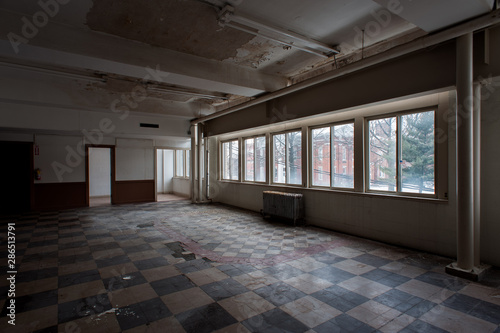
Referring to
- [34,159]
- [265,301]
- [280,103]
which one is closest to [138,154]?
[34,159]

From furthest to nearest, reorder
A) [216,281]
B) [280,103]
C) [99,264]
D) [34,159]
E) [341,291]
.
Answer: [34,159]
[280,103]
[99,264]
[216,281]
[341,291]

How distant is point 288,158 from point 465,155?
441 centimetres

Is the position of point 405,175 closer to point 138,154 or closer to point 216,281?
point 216,281

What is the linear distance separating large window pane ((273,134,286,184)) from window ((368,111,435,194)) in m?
2.70

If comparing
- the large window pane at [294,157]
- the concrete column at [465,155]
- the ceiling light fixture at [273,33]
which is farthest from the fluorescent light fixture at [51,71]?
the concrete column at [465,155]

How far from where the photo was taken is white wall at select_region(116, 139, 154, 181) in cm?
1053

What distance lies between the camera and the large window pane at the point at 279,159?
25.5 feet

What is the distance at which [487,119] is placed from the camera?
13.0 ft

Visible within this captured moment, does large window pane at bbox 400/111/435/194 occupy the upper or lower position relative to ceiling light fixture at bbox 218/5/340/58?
lower

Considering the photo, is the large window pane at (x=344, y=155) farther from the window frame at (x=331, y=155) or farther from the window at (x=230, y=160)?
the window at (x=230, y=160)

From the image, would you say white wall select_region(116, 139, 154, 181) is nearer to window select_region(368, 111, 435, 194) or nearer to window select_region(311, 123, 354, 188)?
window select_region(311, 123, 354, 188)

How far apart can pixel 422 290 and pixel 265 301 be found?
1.89 metres

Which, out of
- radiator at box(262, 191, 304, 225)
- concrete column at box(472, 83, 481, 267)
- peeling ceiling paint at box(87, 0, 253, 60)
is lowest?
radiator at box(262, 191, 304, 225)

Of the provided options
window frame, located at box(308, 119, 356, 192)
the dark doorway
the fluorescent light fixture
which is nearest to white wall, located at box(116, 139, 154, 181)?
the dark doorway
